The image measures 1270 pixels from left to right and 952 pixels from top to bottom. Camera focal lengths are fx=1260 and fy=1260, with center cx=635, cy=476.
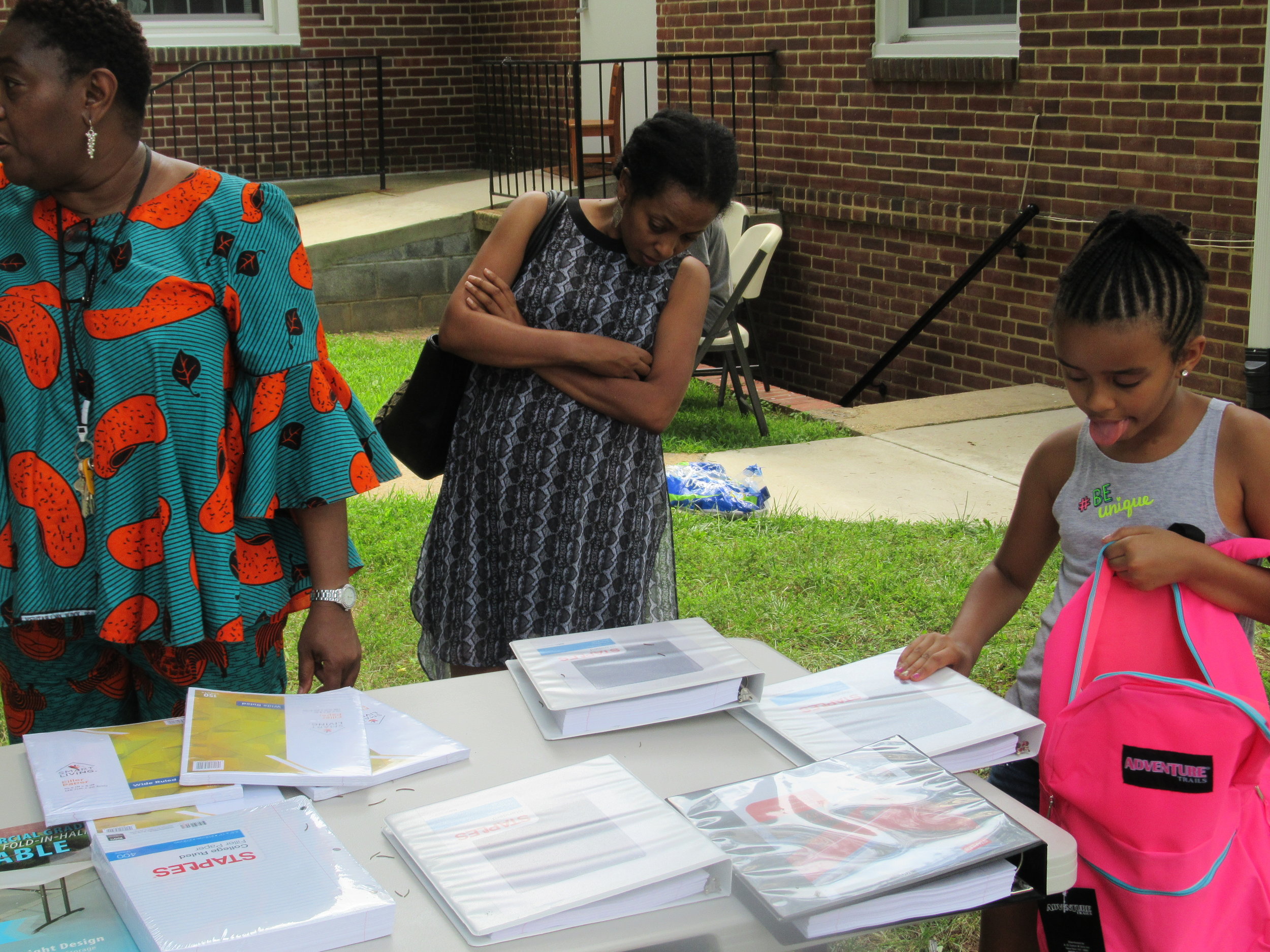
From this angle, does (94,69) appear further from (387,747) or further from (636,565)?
(636,565)

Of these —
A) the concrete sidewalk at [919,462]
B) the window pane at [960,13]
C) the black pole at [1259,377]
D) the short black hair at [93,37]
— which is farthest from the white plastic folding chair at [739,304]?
the short black hair at [93,37]

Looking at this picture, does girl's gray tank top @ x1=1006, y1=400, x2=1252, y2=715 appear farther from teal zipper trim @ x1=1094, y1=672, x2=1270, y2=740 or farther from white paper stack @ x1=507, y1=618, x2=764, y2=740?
white paper stack @ x1=507, y1=618, x2=764, y2=740

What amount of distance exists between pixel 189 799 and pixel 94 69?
0.98m

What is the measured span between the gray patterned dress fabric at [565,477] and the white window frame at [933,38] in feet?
17.2

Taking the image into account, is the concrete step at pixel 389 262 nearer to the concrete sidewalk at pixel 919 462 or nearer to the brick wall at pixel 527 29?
the brick wall at pixel 527 29

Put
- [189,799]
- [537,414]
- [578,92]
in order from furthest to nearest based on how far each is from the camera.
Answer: [578,92]
[537,414]
[189,799]

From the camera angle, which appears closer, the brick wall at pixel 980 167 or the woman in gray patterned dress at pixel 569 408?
the woman in gray patterned dress at pixel 569 408

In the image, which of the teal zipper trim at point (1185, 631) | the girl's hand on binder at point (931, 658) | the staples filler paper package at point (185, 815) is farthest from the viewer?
the girl's hand on binder at point (931, 658)

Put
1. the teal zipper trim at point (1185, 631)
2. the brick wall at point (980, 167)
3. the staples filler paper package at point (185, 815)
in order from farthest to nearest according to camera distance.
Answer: the brick wall at point (980, 167) < the teal zipper trim at point (1185, 631) < the staples filler paper package at point (185, 815)

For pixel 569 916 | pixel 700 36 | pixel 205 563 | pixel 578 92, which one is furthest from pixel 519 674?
pixel 700 36

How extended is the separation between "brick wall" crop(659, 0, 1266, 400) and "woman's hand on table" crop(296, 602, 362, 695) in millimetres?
4975

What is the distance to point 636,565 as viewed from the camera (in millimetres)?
2424

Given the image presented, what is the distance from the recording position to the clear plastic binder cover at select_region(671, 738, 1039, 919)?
1286mm

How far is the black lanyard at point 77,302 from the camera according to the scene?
1.74m
